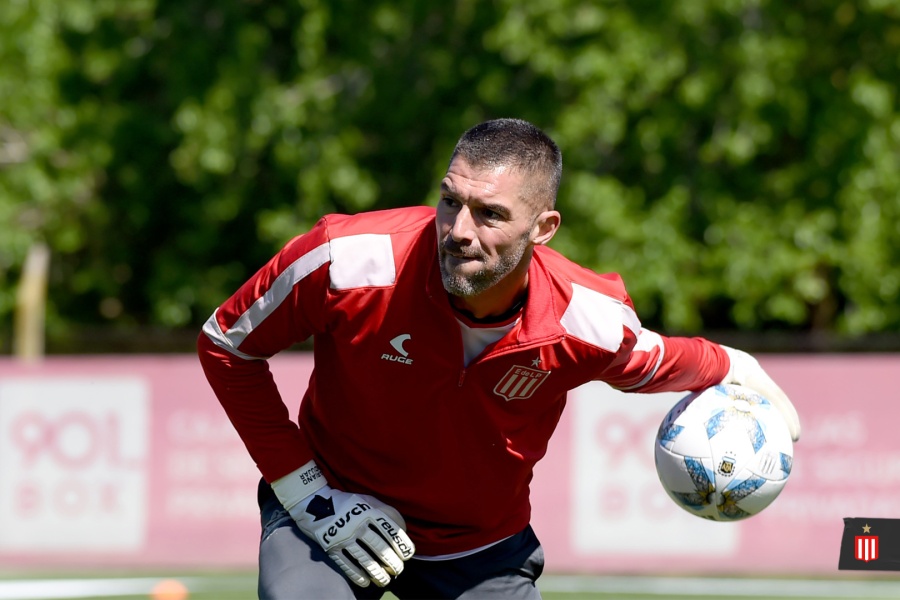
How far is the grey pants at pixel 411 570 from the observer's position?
4199mm

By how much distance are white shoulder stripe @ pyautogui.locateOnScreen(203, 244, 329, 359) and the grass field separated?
5660mm

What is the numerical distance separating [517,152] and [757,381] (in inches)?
62.9

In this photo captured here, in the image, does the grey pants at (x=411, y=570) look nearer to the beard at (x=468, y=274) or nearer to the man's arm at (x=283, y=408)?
the man's arm at (x=283, y=408)

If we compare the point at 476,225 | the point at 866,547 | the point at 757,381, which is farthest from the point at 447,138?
the point at 476,225

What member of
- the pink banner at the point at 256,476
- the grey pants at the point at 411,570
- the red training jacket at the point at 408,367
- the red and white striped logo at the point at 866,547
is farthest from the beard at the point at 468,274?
the pink banner at the point at 256,476

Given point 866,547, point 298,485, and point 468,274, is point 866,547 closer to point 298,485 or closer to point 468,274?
point 468,274

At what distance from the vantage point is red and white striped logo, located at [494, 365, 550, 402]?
430cm

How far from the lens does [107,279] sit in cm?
1620

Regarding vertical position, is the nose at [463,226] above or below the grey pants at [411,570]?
above

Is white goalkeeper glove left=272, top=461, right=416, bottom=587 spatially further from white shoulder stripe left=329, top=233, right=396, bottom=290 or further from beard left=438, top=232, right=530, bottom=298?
beard left=438, top=232, right=530, bottom=298

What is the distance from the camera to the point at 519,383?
433 cm

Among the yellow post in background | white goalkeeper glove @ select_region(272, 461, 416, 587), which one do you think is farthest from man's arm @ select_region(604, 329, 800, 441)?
the yellow post in background

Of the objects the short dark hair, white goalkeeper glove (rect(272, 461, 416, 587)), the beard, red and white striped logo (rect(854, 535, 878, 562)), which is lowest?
red and white striped logo (rect(854, 535, 878, 562))

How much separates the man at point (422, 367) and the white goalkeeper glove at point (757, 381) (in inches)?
23.2
